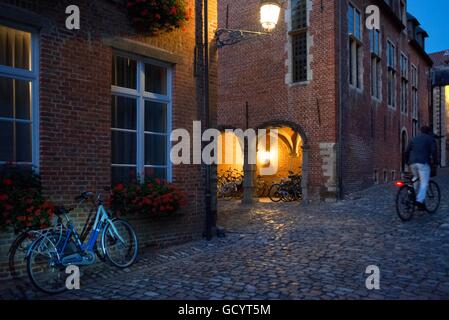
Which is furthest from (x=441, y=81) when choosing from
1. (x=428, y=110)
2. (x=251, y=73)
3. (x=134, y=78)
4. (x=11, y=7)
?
(x=11, y=7)

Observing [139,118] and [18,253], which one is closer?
[18,253]

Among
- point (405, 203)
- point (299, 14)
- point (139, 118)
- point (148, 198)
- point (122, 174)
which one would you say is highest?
point (299, 14)

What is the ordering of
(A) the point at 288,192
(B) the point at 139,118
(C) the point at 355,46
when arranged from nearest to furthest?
(B) the point at 139,118
(A) the point at 288,192
(C) the point at 355,46

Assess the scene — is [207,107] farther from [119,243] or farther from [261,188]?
[261,188]

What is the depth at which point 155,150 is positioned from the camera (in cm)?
709

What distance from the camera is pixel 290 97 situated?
591 inches

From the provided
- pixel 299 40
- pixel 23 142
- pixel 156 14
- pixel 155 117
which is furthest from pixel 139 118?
pixel 299 40

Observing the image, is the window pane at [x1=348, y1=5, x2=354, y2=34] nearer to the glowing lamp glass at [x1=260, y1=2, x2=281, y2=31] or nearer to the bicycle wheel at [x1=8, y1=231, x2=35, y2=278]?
the glowing lamp glass at [x1=260, y1=2, x2=281, y2=31]

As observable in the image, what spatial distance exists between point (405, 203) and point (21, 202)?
7038mm

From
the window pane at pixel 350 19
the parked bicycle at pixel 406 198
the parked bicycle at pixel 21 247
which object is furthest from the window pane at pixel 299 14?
the parked bicycle at pixel 21 247

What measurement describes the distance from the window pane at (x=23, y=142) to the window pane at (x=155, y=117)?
1.99m

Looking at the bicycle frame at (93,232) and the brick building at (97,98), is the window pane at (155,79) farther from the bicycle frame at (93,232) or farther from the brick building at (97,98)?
the bicycle frame at (93,232)
